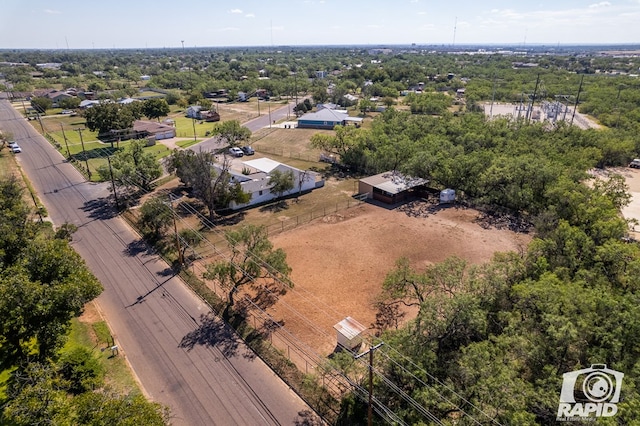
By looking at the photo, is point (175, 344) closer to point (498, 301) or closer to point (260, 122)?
point (498, 301)

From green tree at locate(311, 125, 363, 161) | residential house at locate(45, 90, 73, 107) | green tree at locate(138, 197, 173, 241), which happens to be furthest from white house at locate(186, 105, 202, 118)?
green tree at locate(138, 197, 173, 241)

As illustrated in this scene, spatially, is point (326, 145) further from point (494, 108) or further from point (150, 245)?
point (494, 108)

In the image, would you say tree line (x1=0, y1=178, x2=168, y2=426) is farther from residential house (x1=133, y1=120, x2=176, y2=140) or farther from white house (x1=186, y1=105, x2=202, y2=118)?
white house (x1=186, y1=105, x2=202, y2=118)

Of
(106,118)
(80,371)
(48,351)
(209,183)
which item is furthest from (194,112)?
(48,351)

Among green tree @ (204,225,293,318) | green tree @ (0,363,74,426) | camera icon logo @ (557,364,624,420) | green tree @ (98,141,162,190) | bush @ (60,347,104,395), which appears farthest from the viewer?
green tree @ (98,141,162,190)

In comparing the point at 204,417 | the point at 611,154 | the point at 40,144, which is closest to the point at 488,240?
the point at 204,417

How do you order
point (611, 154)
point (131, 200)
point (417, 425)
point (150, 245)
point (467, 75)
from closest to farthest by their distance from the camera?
point (417, 425) → point (150, 245) → point (131, 200) → point (611, 154) → point (467, 75)
